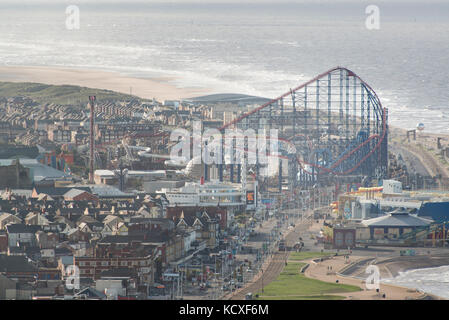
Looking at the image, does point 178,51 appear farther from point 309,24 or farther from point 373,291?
point 373,291

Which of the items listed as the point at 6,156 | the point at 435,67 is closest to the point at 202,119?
the point at 6,156

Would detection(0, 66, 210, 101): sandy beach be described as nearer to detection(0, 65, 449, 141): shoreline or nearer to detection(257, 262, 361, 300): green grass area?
detection(0, 65, 449, 141): shoreline

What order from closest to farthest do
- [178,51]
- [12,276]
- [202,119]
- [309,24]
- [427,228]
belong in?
[12,276], [427,228], [202,119], [178,51], [309,24]

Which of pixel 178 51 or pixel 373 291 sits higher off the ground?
pixel 178 51

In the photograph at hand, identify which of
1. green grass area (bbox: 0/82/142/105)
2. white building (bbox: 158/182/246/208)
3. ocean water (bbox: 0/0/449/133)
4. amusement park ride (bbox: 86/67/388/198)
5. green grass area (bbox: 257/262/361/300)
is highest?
ocean water (bbox: 0/0/449/133)

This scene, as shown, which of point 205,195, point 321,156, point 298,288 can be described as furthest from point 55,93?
point 298,288

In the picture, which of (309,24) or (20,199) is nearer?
(20,199)

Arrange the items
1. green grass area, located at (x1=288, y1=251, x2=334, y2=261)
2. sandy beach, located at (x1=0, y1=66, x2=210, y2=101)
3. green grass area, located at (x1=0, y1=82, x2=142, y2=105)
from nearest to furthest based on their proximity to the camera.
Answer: green grass area, located at (x1=288, y1=251, x2=334, y2=261) → green grass area, located at (x1=0, y1=82, x2=142, y2=105) → sandy beach, located at (x1=0, y1=66, x2=210, y2=101)

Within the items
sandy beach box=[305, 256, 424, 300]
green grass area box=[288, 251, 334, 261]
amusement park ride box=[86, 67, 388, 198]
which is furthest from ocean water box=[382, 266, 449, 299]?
amusement park ride box=[86, 67, 388, 198]
